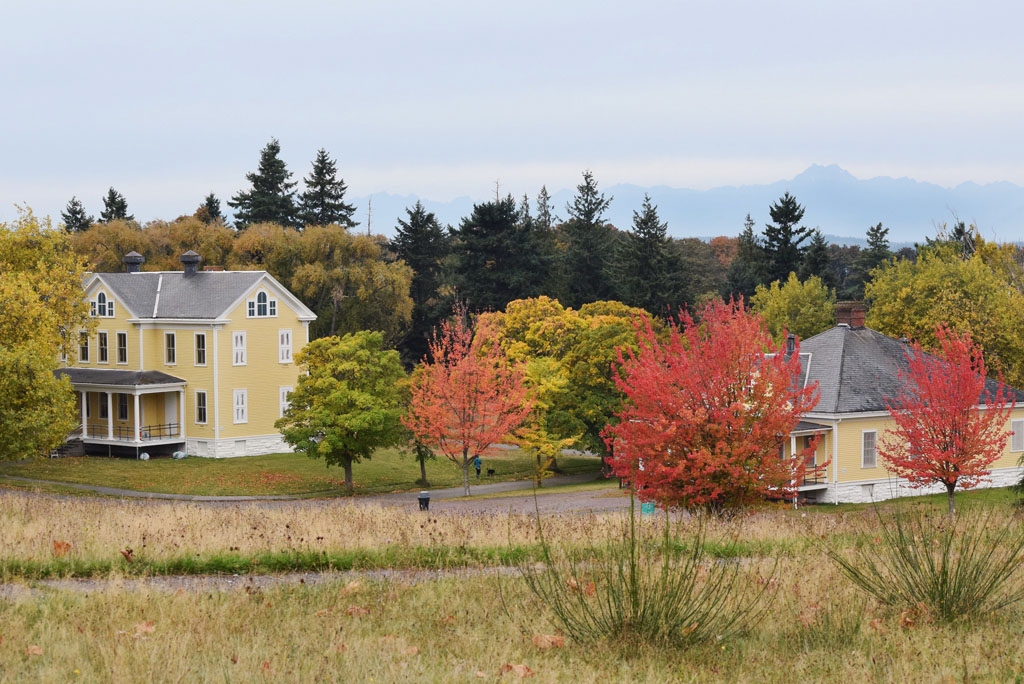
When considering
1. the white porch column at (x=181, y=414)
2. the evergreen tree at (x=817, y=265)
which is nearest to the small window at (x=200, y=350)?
the white porch column at (x=181, y=414)

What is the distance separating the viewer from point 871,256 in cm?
9169

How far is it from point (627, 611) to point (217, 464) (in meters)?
40.1

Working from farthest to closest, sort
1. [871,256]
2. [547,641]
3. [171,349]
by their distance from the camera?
1. [871,256]
2. [171,349]
3. [547,641]

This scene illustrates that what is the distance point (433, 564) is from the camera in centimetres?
1306

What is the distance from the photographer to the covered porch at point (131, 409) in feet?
156

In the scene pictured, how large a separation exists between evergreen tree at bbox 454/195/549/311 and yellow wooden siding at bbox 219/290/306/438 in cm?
2133

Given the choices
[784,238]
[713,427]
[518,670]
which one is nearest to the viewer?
[518,670]

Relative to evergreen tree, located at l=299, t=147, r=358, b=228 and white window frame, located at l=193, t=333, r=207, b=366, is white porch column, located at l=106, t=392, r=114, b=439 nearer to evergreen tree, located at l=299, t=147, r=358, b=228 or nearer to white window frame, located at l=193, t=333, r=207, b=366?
white window frame, located at l=193, t=333, r=207, b=366

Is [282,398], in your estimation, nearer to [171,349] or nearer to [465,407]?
[171,349]

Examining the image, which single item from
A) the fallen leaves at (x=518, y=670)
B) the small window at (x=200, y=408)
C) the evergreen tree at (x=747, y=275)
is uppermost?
the evergreen tree at (x=747, y=275)

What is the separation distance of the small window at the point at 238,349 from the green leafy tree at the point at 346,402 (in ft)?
23.3

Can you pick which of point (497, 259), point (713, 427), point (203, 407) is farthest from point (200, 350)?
point (713, 427)

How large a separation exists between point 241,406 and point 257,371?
1.86 meters

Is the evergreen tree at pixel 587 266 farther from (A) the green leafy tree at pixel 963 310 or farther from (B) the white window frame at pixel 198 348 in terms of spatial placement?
(B) the white window frame at pixel 198 348
